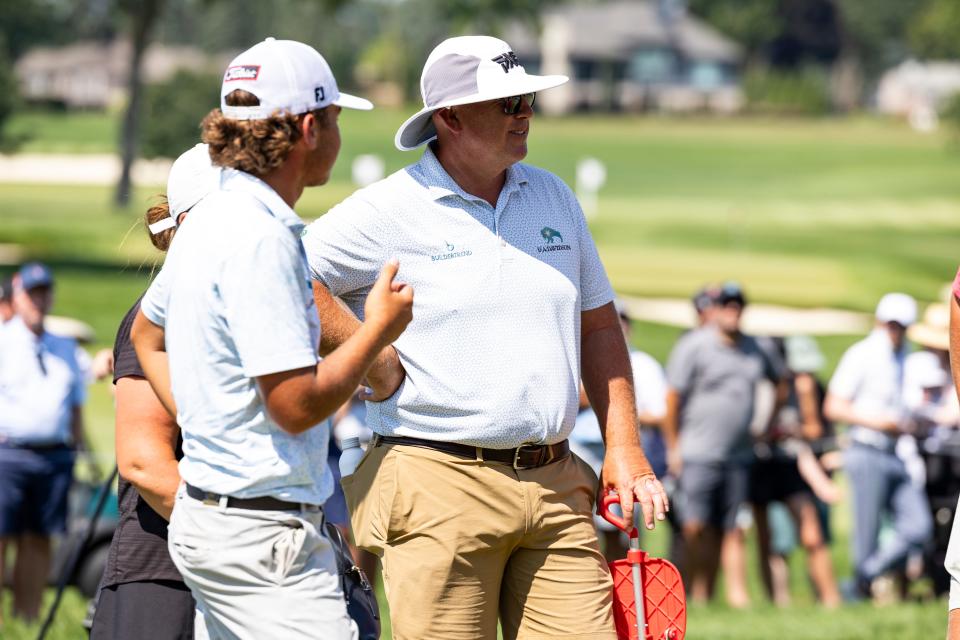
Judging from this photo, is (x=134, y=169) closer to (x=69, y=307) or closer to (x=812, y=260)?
(x=69, y=307)

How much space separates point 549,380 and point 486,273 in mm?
330

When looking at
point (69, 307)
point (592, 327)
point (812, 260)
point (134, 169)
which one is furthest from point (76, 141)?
point (592, 327)

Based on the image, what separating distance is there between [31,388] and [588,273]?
555 cm

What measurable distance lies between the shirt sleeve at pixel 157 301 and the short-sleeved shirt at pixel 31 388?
5704 millimetres

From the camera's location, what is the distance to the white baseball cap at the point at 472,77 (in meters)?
4.12

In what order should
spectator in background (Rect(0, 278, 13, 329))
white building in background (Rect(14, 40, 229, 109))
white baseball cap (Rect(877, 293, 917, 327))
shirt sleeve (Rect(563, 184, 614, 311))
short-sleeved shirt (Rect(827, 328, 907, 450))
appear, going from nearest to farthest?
shirt sleeve (Rect(563, 184, 614, 311)) → spectator in background (Rect(0, 278, 13, 329)) → white baseball cap (Rect(877, 293, 917, 327)) → short-sleeved shirt (Rect(827, 328, 907, 450)) → white building in background (Rect(14, 40, 229, 109))

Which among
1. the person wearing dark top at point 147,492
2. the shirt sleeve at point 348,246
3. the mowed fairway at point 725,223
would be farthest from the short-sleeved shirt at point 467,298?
the mowed fairway at point 725,223

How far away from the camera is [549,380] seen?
4055 mm

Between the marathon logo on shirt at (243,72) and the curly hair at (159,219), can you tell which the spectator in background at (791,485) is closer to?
the curly hair at (159,219)

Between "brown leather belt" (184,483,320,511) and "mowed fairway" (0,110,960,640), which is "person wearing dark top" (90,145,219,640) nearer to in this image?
"brown leather belt" (184,483,320,511)

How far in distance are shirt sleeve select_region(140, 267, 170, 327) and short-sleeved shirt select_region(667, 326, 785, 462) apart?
6.78m

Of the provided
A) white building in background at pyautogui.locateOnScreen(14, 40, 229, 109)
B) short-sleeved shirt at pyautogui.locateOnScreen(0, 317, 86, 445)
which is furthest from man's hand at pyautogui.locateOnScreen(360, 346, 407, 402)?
white building in background at pyautogui.locateOnScreen(14, 40, 229, 109)

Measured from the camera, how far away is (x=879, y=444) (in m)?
9.98

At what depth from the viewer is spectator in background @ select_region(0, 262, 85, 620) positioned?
29.0 feet
